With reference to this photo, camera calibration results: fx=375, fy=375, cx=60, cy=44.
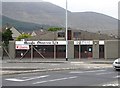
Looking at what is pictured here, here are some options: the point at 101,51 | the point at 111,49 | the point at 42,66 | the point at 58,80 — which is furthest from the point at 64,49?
the point at 58,80

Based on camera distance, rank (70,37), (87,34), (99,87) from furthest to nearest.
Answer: (87,34) → (70,37) → (99,87)

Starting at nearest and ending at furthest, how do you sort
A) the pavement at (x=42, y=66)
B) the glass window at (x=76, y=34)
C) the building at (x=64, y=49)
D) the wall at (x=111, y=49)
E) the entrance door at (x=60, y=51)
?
the pavement at (x=42, y=66), the wall at (x=111, y=49), the building at (x=64, y=49), the entrance door at (x=60, y=51), the glass window at (x=76, y=34)

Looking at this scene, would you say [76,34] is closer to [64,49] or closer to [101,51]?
[64,49]

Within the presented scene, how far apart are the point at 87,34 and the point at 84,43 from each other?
48.8 feet

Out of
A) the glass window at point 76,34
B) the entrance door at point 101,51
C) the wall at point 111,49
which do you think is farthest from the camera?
the glass window at point 76,34

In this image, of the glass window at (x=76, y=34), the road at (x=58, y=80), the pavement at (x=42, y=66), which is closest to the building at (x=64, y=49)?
the glass window at (x=76, y=34)


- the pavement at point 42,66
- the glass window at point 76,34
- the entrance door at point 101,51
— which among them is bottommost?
the pavement at point 42,66

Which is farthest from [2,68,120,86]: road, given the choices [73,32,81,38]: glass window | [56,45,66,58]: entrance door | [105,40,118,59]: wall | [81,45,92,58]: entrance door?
[73,32,81,38]: glass window

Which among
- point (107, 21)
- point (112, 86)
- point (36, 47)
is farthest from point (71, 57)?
point (107, 21)

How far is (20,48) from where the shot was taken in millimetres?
62625

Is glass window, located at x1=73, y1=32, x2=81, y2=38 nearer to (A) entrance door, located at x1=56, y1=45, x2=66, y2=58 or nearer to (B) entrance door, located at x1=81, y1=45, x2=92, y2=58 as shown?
(A) entrance door, located at x1=56, y1=45, x2=66, y2=58

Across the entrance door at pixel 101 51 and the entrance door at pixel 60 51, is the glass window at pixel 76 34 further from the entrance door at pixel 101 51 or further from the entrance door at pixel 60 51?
the entrance door at pixel 101 51

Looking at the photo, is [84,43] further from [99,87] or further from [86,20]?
[86,20]

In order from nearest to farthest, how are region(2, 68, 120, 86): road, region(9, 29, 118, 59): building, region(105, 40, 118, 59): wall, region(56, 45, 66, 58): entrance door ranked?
region(2, 68, 120, 86): road
region(105, 40, 118, 59): wall
region(9, 29, 118, 59): building
region(56, 45, 66, 58): entrance door
